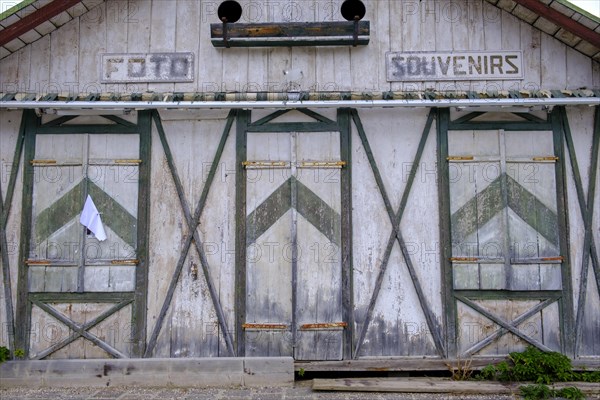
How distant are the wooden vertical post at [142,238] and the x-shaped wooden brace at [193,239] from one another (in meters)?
0.15

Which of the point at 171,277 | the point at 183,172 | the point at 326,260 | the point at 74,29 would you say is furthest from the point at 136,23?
the point at 326,260

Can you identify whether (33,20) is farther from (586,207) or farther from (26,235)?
(586,207)

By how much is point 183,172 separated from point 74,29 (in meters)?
2.78

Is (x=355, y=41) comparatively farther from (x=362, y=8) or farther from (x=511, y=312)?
(x=511, y=312)

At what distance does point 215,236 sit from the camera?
28.2ft

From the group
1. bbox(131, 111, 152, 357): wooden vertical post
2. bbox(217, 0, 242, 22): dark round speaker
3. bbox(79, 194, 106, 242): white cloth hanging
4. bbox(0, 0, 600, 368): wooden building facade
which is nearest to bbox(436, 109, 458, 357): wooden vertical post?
bbox(0, 0, 600, 368): wooden building facade

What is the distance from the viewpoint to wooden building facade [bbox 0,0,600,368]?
8.41m

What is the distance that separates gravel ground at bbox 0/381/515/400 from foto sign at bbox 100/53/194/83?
453cm

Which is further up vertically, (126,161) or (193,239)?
(126,161)

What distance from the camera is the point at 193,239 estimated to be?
859cm

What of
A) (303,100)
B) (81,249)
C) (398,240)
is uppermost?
(303,100)

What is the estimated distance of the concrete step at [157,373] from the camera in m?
8.15

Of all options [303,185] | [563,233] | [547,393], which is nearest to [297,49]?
[303,185]

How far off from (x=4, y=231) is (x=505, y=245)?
735cm
